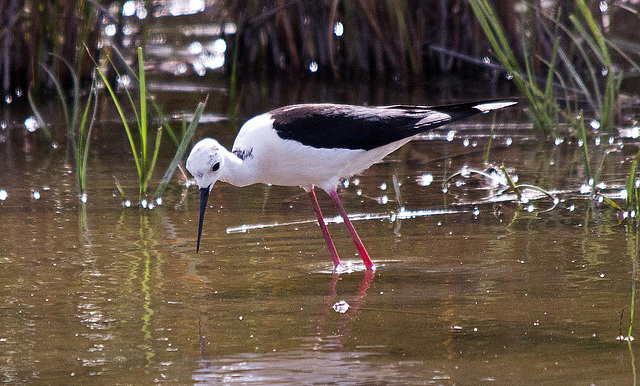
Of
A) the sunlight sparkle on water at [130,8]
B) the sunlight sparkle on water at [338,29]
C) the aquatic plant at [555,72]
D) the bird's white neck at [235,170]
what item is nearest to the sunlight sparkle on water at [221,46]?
the sunlight sparkle on water at [130,8]

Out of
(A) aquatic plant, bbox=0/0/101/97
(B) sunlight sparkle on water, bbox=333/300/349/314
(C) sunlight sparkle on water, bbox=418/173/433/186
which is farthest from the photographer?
(A) aquatic plant, bbox=0/0/101/97

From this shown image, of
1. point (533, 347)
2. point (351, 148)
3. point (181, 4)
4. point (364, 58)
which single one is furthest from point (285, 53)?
point (533, 347)

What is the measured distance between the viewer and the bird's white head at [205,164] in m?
4.96

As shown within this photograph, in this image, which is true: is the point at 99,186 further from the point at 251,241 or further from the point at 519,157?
the point at 519,157

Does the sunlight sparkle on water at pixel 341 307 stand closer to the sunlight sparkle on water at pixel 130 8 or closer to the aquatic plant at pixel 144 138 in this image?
the aquatic plant at pixel 144 138

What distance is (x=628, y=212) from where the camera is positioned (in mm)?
5492

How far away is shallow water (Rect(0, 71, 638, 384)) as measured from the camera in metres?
3.63

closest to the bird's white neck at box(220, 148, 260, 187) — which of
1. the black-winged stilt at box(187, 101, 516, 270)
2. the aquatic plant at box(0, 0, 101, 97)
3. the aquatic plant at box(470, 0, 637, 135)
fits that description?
the black-winged stilt at box(187, 101, 516, 270)

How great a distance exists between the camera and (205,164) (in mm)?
4973

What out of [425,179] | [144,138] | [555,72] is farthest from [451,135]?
[144,138]

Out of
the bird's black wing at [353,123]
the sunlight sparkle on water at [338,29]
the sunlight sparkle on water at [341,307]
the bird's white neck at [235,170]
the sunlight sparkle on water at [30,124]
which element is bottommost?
the sunlight sparkle on water at [341,307]

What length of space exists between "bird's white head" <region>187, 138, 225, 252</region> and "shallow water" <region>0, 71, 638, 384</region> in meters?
0.36

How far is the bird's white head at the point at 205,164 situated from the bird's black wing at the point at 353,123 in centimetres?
38

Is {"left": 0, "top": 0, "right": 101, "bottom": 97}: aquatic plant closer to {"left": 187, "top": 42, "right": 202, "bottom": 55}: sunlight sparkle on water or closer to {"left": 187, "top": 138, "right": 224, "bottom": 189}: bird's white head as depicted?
{"left": 187, "top": 42, "right": 202, "bottom": 55}: sunlight sparkle on water
